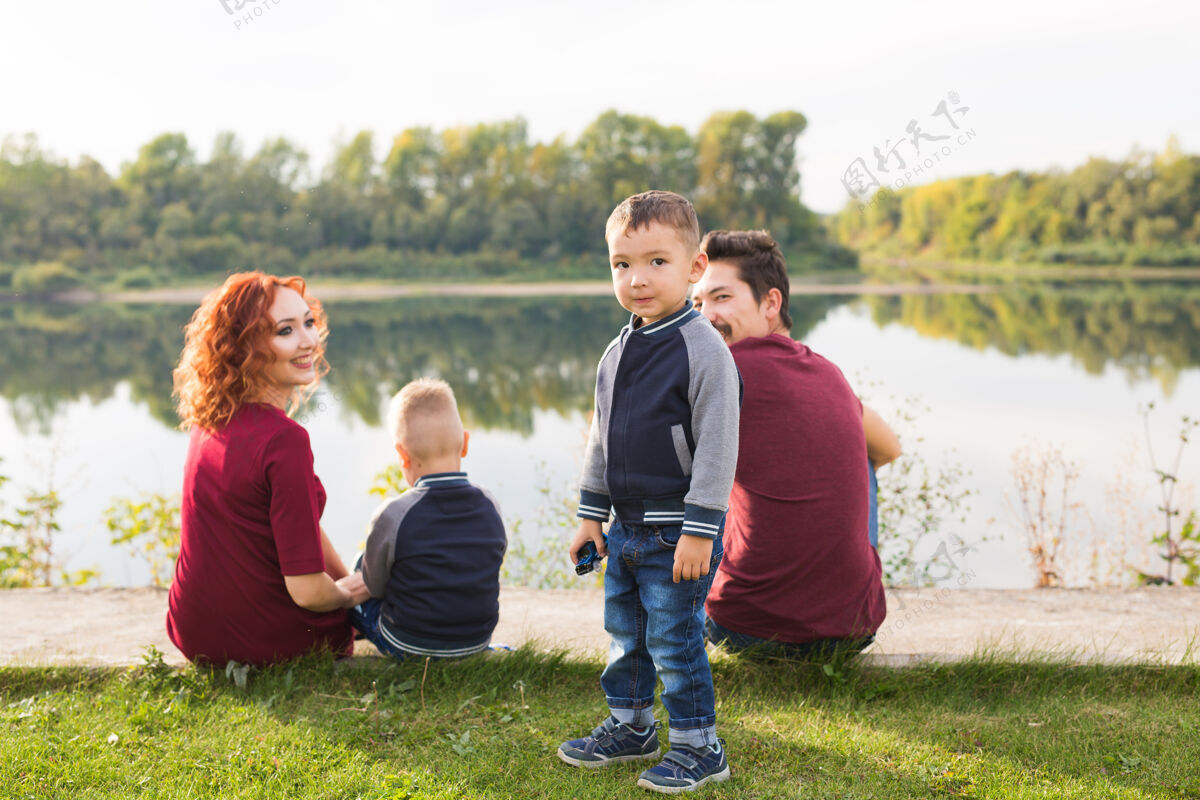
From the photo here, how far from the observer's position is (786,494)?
2920mm

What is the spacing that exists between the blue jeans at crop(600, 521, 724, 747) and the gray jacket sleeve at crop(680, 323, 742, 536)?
0.45 feet

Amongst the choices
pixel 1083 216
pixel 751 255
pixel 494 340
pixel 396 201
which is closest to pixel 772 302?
pixel 751 255

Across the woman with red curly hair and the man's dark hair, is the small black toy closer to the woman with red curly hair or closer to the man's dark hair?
the woman with red curly hair

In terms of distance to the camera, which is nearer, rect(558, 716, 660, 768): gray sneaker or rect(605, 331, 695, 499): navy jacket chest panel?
rect(605, 331, 695, 499): navy jacket chest panel

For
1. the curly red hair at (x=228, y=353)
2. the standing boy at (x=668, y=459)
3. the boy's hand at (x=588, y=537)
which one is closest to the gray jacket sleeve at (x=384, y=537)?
the curly red hair at (x=228, y=353)

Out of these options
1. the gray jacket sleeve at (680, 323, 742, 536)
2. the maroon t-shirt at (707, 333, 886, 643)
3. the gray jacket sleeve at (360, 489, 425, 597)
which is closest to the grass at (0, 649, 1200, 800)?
the maroon t-shirt at (707, 333, 886, 643)

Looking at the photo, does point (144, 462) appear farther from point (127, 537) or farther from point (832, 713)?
point (832, 713)

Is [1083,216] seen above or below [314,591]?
above

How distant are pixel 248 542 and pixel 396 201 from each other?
96.2 ft

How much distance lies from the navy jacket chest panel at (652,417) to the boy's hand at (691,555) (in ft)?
0.50

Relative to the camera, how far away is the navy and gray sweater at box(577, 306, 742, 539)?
7.58 ft

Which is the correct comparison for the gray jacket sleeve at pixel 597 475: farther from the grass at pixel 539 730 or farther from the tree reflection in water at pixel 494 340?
the tree reflection in water at pixel 494 340

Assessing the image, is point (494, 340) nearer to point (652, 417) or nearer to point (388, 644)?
point (388, 644)

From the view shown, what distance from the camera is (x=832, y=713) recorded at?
296 cm
